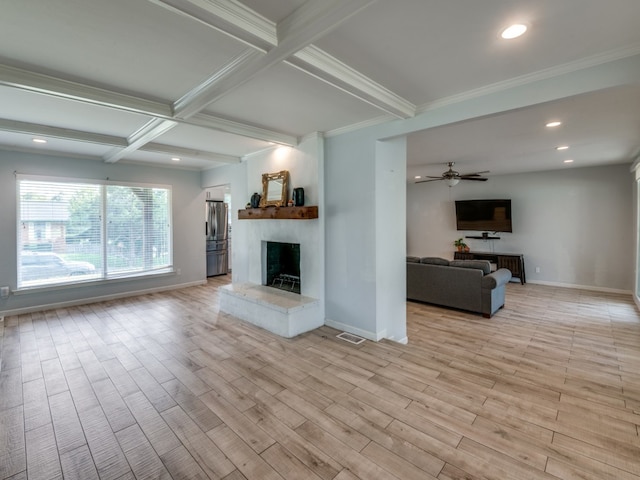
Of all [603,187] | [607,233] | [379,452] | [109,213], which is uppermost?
[603,187]

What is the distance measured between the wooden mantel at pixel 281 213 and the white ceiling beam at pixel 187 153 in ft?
3.99

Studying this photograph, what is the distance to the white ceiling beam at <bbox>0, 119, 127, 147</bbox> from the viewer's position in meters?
3.52

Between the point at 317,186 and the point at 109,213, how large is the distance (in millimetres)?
4312

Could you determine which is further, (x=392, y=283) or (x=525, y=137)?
(x=525, y=137)

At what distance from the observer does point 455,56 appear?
215 centimetres

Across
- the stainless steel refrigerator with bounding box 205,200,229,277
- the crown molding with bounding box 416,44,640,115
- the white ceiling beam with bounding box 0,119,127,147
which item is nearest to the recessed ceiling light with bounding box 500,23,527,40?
the crown molding with bounding box 416,44,640,115

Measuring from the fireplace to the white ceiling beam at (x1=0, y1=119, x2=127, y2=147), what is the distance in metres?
2.60

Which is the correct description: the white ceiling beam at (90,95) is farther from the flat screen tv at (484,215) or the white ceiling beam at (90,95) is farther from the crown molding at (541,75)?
the flat screen tv at (484,215)

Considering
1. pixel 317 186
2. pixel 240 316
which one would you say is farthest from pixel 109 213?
pixel 317 186

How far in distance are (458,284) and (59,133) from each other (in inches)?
242

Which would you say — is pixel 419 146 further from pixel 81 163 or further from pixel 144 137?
pixel 81 163

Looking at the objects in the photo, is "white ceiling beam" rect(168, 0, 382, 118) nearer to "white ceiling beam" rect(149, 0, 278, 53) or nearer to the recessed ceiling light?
"white ceiling beam" rect(149, 0, 278, 53)

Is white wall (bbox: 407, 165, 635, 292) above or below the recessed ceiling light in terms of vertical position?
below

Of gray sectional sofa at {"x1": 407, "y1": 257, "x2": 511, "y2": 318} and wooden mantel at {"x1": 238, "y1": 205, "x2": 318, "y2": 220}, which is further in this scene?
gray sectional sofa at {"x1": 407, "y1": 257, "x2": 511, "y2": 318}
